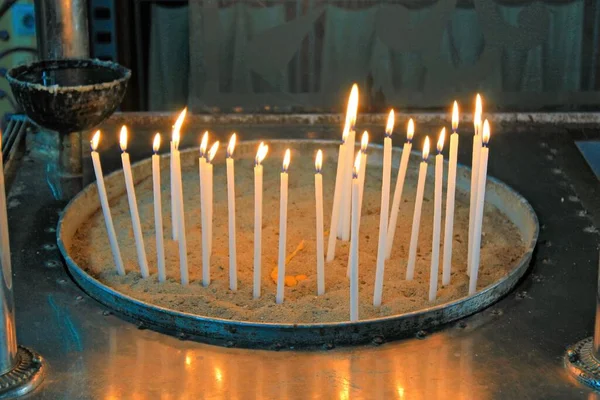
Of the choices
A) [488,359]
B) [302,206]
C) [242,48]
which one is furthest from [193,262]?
[242,48]

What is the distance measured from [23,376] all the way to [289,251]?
0.90 meters

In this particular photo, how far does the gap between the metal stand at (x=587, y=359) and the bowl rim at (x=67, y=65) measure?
143 centimetres

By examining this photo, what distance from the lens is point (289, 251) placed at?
2617 millimetres

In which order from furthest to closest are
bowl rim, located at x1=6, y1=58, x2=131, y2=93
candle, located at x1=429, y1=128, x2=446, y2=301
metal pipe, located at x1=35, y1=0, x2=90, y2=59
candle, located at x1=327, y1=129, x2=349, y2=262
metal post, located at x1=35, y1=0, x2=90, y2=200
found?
1. metal pipe, located at x1=35, y1=0, x2=90, y2=59
2. metal post, located at x1=35, y1=0, x2=90, y2=200
3. bowl rim, located at x1=6, y1=58, x2=131, y2=93
4. candle, located at x1=327, y1=129, x2=349, y2=262
5. candle, located at x1=429, y1=128, x2=446, y2=301

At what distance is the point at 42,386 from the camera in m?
1.92

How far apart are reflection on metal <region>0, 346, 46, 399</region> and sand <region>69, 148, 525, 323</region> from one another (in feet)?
1.23

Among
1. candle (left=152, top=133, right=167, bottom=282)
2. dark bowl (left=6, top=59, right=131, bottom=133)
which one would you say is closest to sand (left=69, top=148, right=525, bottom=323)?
candle (left=152, top=133, right=167, bottom=282)

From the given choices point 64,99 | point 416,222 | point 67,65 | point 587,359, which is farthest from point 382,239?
point 67,65

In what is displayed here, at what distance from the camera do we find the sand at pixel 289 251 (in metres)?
2.26

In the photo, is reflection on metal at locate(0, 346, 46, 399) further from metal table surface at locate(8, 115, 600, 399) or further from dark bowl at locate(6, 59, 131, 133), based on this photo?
dark bowl at locate(6, 59, 131, 133)

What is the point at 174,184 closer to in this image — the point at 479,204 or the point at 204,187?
the point at 204,187

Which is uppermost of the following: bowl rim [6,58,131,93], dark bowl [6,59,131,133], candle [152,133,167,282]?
bowl rim [6,58,131,93]

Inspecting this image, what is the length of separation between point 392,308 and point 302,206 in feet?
2.35

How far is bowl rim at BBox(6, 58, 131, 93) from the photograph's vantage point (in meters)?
2.60
